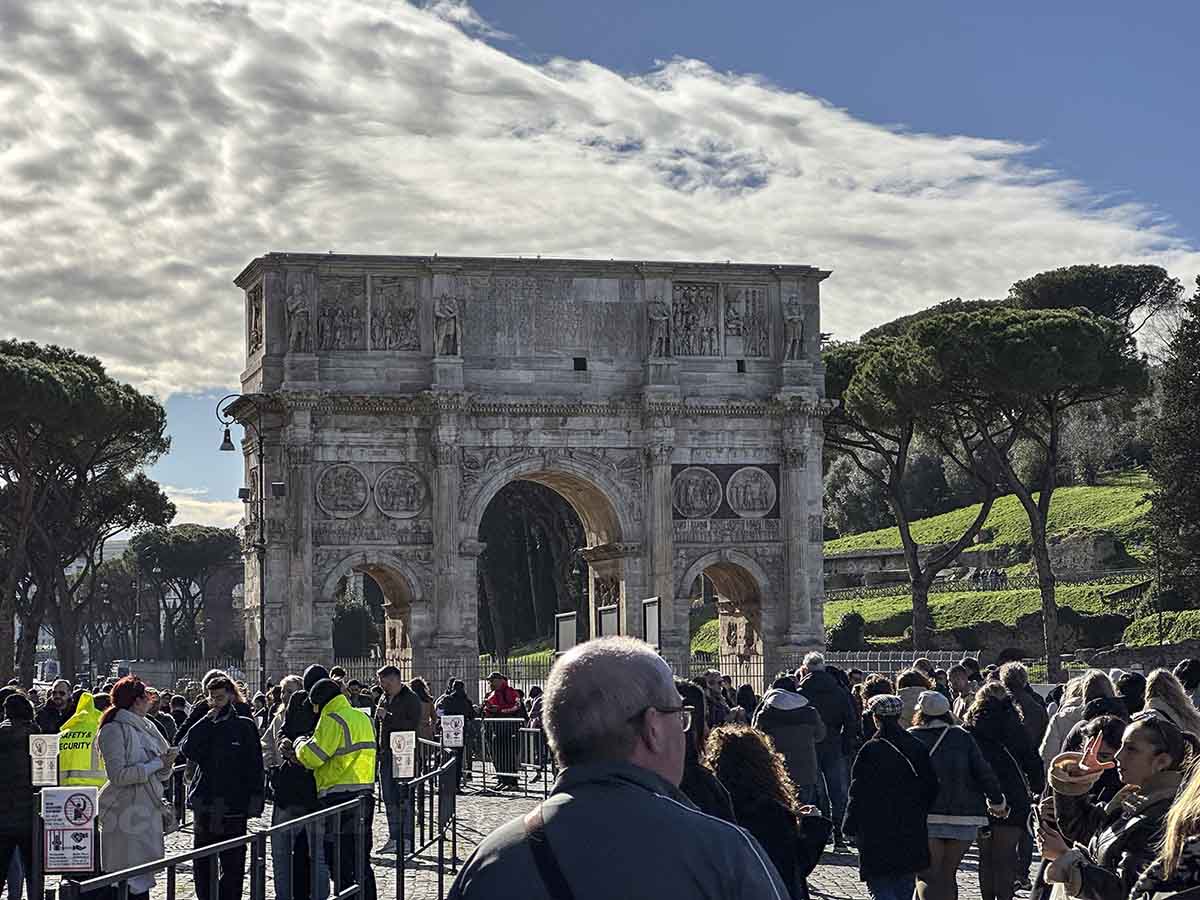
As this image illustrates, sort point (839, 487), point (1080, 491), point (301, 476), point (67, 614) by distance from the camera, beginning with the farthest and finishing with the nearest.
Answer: point (839, 487)
point (1080, 491)
point (67, 614)
point (301, 476)

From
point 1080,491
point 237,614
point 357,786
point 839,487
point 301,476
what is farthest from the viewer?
point 237,614

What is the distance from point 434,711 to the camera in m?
26.8

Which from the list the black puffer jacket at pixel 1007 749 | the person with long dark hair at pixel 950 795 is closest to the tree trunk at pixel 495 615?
the black puffer jacket at pixel 1007 749

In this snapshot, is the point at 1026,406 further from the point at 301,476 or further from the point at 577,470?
the point at 301,476

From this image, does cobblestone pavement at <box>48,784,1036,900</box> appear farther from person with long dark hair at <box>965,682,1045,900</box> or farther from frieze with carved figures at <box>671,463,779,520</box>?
frieze with carved figures at <box>671,463,779,520</box>

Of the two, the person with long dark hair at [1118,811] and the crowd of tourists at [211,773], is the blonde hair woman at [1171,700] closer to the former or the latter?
the person with long dark hair at [1118,811]

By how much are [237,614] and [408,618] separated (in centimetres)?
7288

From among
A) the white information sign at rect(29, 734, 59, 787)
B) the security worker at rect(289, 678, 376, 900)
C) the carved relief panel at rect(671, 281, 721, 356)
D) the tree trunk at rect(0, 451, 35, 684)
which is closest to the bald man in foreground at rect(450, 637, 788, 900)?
the security worker at rect(289, 678, 376, 900)

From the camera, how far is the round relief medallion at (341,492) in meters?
42.5

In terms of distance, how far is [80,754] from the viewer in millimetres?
14734

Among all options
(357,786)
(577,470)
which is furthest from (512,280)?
(357,786)

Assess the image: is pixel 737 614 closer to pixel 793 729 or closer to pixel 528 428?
pixel 528 428

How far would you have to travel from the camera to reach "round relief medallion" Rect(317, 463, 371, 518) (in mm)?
42469

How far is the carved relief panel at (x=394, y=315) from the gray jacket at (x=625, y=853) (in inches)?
1526
